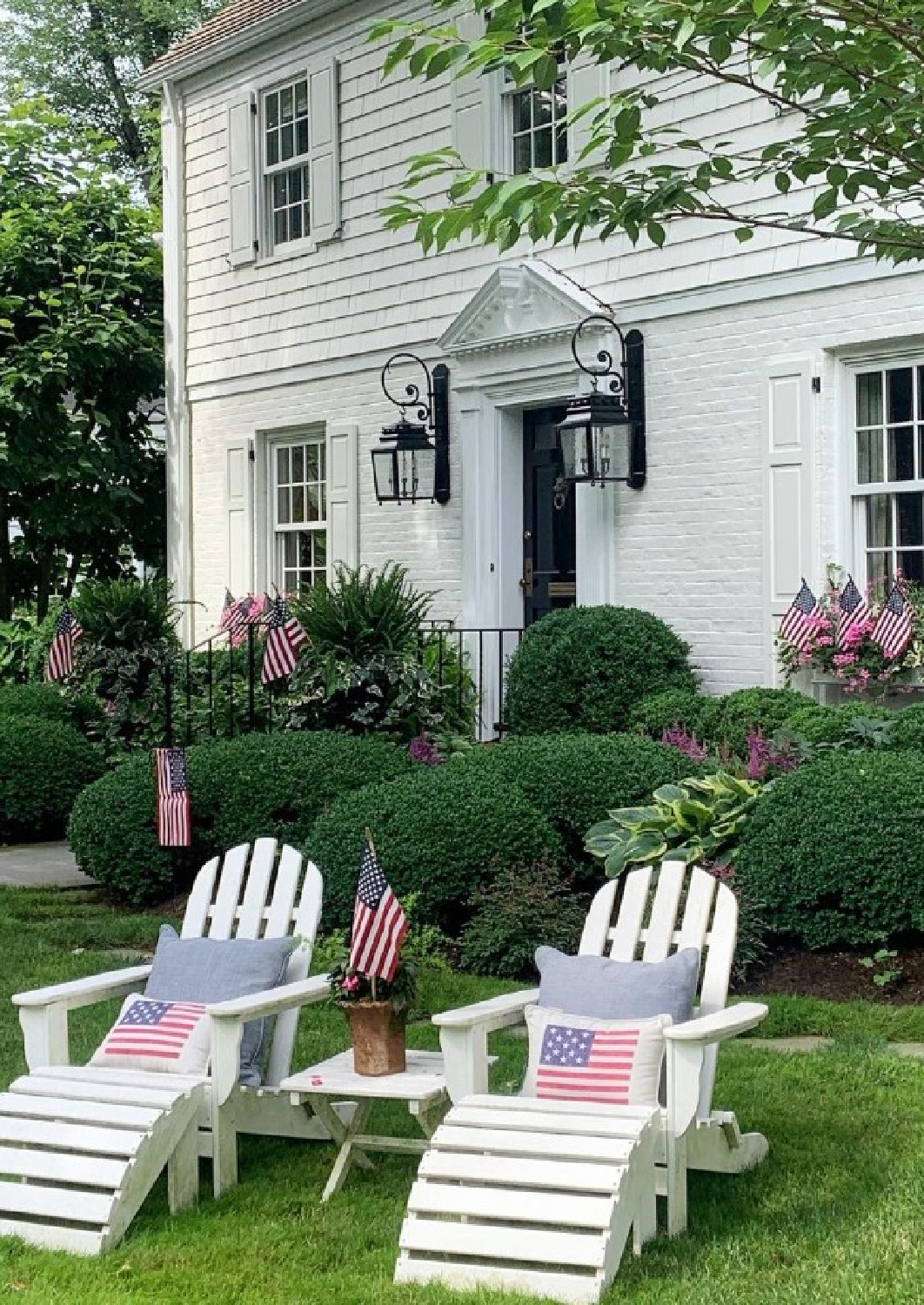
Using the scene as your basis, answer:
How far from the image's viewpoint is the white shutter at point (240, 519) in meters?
15.0

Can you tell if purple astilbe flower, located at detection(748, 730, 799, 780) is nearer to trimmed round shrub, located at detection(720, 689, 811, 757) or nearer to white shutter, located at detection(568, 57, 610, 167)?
trimmed round shrub, located at detection(720, 689, 811, 757)

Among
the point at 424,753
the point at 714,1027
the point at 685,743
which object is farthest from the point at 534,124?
the point at 714,1027

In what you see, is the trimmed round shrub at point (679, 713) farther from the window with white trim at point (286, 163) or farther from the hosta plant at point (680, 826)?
the window with white trim at point (286, 163)

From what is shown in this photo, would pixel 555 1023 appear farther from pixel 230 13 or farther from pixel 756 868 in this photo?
pixel 230 13

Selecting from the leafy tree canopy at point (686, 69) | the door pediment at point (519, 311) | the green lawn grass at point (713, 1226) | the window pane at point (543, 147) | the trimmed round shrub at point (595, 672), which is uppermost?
the window pane at point (543, 147)

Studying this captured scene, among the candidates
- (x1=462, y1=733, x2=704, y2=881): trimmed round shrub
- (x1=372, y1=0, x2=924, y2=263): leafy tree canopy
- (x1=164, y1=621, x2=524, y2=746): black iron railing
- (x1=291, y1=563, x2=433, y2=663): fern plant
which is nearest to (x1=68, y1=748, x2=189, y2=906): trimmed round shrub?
(x1=164, y1=621, x2=524, y2=746): black iron railing

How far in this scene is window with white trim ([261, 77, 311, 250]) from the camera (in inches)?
569

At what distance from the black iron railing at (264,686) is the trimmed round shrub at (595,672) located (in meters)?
0.52

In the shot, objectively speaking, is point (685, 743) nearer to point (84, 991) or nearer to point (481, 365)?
point (481, 365)

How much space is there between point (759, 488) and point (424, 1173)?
6684 mm

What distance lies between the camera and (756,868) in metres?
7.51

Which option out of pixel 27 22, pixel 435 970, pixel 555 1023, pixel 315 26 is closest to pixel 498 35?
pixel 555 1023

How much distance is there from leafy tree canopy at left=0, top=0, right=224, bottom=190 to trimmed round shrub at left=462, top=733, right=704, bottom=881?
21663 mm

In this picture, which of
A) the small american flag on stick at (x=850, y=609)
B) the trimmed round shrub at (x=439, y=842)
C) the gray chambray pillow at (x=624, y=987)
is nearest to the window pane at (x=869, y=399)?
the small american flag on stick at (x=850, y=609)
